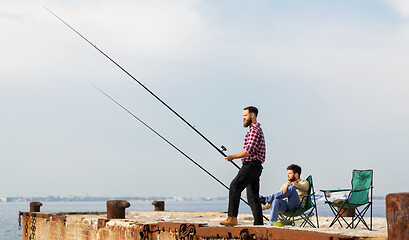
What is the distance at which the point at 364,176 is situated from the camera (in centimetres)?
937

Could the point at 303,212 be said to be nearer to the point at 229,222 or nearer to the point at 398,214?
the point at 229,222

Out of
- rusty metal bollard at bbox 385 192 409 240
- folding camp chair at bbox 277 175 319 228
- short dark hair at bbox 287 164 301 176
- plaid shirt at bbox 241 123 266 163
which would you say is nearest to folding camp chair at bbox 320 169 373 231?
folding camp chair at bbox 277 175 319 228

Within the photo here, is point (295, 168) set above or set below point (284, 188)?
above

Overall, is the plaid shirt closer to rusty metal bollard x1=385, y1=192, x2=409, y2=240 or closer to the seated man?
the seated man

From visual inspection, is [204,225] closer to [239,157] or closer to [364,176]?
[239,157]

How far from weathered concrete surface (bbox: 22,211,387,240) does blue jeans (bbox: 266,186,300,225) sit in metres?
0.59

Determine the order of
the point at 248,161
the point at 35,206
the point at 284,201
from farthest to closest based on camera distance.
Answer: the point at 35,206 → the point at 284,201 → the point at 248,161

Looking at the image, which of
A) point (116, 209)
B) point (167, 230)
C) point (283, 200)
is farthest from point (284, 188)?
point (116, 209)

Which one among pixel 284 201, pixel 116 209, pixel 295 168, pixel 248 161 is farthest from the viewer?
pixel 116 209

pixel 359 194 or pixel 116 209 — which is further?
pixel 116 209

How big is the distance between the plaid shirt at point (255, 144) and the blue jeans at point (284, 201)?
1092 millimetres

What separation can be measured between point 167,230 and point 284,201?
1.88m

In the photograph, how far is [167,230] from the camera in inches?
359

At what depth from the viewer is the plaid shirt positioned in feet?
27.1
